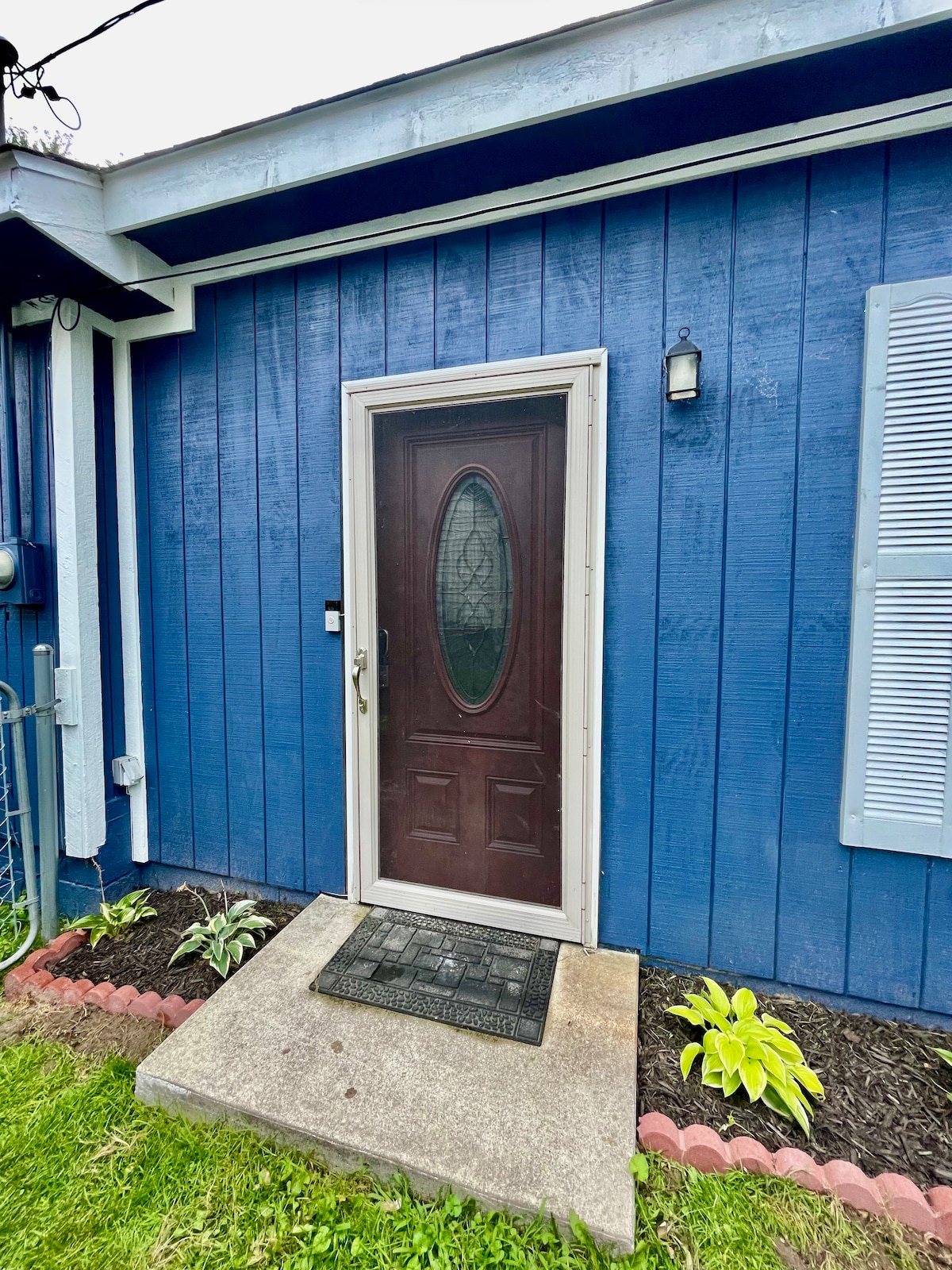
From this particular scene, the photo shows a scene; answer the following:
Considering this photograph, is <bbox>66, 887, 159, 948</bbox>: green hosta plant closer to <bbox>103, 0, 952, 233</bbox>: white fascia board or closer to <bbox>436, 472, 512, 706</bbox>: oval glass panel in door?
<bbox>436, 472, 512, 706</bbox>: oval glass panel in door

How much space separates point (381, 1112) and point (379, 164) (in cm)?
280

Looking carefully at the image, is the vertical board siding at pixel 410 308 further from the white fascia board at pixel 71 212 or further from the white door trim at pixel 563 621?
the white fascia board at pixel 71 212

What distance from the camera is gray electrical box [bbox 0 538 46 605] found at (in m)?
2.35

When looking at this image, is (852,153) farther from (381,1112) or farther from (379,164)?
(381,1112)

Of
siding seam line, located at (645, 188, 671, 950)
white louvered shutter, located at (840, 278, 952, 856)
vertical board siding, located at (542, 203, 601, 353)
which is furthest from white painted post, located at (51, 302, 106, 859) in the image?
white louvered shutter, located at (840, 278, 952, 856)

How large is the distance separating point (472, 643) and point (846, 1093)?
66.6 inches

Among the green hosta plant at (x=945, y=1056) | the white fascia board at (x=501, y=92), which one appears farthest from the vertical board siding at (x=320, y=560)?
the green hosta plant at (x=945, y=1056)

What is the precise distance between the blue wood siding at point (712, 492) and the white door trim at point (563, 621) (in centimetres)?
7

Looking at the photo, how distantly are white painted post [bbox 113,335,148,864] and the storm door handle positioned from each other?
1.19 meters

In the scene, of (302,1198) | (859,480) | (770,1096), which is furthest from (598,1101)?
(859,480)

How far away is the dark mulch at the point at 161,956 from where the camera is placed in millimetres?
1950

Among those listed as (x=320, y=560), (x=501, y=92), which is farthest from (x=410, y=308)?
(x=320, y=560)

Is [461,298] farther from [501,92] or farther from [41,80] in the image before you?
[41,80]

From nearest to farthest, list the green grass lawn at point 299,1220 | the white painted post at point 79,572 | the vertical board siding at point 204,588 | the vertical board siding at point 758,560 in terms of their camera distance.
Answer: the green grass lawn at point 299,1220 → the vertical board siding at point 758,560 → the white painted post at point 79,572 → the vertical board siding at point 204,588
